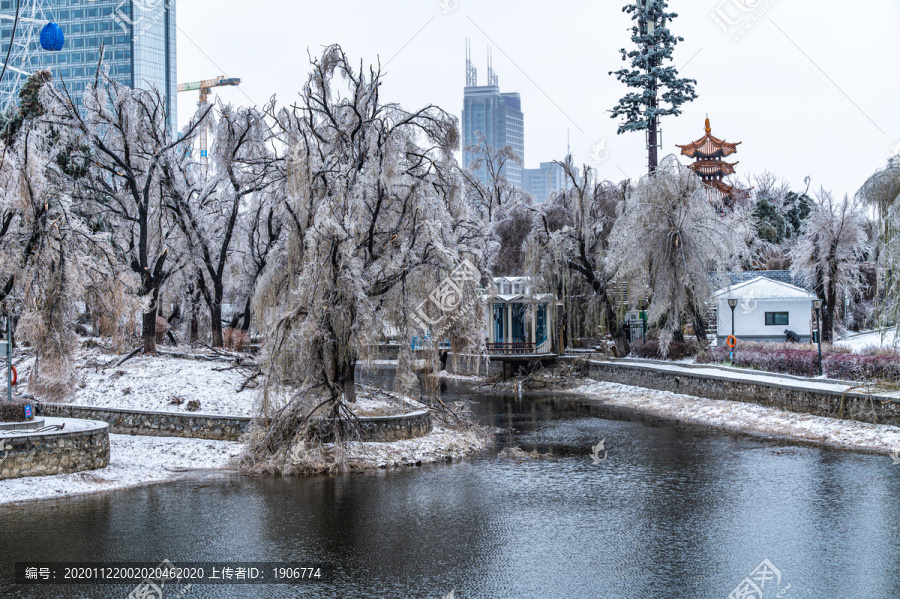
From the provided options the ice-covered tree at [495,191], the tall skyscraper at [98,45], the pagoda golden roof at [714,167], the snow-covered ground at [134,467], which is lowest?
the snow-covered ground at [134,467]

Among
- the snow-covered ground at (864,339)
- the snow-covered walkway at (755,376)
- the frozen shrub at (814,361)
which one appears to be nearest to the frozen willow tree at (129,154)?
the snow-covered walkway at (755,376)

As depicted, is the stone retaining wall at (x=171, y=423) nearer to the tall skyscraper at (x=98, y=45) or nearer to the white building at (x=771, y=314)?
the white building at (x=771, y=314)

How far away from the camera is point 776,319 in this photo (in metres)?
36.8

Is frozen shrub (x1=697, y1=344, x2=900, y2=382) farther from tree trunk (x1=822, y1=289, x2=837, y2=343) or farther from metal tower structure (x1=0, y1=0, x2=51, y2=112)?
metal tower structure (x1=0, y1=0, x2=51, y2=112)

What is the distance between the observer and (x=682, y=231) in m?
31.6

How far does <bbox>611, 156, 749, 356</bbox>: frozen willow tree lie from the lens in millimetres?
31469

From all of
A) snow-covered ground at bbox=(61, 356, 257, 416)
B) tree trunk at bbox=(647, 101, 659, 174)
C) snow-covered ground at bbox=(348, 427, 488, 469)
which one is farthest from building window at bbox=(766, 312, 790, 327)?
snow-covered ground at bbox=(61, 356, 257, 416)

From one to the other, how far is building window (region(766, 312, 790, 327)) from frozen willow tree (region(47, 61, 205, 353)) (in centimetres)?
2636

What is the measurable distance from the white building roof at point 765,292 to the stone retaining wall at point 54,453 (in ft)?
91.6

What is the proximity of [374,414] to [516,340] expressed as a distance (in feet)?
71.8

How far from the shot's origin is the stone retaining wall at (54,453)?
14.4 metres

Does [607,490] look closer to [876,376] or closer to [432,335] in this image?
[432,335]

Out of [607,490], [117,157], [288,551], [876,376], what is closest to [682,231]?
[876,376]

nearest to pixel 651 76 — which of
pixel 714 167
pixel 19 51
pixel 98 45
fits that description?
pixel 714 167
